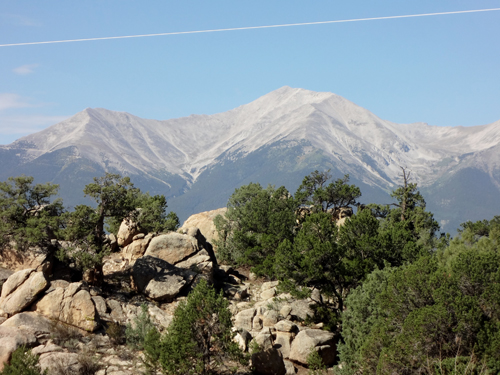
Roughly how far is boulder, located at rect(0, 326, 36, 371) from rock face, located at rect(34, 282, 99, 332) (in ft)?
11.1

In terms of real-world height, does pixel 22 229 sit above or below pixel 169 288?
above

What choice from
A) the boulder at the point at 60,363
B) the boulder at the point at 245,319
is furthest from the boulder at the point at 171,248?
the boulder at the point at 60,363

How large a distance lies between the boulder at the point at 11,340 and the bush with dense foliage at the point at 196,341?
24.9 ft

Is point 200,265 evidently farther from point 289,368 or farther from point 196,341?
point 196,341

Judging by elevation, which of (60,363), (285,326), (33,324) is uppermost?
(33,324)

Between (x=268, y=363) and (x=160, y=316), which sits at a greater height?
(x=160, y=316)

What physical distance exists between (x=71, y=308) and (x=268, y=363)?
15163 mm

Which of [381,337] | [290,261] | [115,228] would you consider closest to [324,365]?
[381,337]

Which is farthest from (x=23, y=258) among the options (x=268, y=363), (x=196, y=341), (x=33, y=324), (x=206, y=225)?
(x=206, y=225)

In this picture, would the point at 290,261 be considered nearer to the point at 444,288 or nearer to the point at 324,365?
the point at 324,365

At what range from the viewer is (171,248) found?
1866 inches

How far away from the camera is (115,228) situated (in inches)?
2240

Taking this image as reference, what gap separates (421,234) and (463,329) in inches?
1999

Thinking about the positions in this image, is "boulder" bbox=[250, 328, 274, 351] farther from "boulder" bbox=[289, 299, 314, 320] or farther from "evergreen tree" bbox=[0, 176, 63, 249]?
"evergreen tree" bbox=[0, 176, 63, 249]
